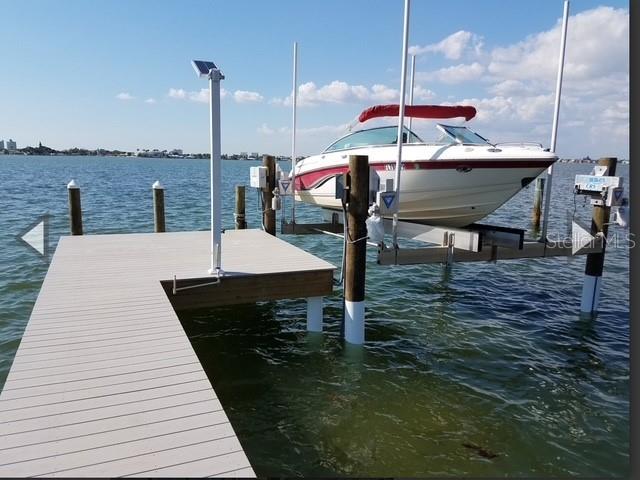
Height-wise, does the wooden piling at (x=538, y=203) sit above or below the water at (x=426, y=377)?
above

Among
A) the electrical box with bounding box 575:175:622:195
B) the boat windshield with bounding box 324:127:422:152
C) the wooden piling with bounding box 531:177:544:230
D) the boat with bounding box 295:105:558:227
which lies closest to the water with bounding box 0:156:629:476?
the boat with bounding box 295:105:558:227

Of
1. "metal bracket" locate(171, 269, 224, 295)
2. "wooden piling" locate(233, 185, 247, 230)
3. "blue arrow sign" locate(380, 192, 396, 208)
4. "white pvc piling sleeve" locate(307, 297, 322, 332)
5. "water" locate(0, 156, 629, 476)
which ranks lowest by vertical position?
"water" locate(0, 156, 629, 476)

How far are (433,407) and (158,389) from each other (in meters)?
3.48

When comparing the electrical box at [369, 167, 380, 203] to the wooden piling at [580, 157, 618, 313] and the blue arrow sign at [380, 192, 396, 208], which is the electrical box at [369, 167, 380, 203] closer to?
the blue arrow sign at [380, 192, 396, 208]

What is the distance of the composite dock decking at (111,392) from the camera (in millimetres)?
2875

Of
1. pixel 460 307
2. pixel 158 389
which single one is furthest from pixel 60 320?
pixel 460 307

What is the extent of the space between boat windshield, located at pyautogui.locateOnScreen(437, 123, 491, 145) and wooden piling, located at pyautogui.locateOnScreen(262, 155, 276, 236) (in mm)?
3848

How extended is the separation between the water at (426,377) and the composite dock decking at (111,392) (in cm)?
142

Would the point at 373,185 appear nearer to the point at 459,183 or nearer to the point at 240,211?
the point at 459,183

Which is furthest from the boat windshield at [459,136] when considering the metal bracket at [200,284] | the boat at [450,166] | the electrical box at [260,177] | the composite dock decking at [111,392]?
the metal bracket at [200,284]

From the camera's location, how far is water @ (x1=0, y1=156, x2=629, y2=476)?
4.98m

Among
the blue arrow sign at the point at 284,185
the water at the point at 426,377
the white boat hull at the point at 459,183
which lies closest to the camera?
the water at the point at 426,377

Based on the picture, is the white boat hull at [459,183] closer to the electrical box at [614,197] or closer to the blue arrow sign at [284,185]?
the electrical box at [614,197]

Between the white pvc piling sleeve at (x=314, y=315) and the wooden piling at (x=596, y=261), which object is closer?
the white pvc piling sleeve at (x=314, y=315)
